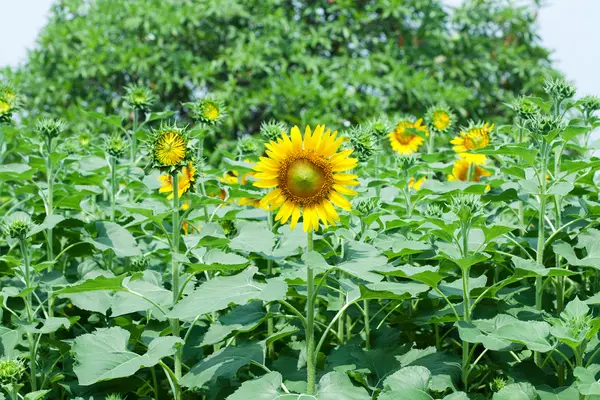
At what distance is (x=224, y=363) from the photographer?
2.16 metres

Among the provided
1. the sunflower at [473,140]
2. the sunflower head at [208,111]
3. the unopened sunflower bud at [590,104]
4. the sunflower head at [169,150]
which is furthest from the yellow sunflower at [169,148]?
the unopened sunflower bud at [590,104]

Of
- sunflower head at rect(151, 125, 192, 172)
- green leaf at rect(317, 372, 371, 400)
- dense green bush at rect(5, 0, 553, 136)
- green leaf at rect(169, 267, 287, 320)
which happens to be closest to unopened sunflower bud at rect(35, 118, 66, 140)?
sunflower head at rect(151, 125, 192, 172)

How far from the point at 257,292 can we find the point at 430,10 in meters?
8.54

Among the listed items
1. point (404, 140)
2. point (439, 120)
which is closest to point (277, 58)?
point (404, 140)

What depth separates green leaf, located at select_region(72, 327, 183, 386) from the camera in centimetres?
206

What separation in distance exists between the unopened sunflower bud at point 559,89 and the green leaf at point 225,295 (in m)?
1.26

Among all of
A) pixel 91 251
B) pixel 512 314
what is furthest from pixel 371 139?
pixel 91 251

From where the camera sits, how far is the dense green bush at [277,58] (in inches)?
345

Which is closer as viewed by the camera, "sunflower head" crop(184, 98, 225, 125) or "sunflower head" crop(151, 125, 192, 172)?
"sunflower head" crop(151, 125, 192, 172)

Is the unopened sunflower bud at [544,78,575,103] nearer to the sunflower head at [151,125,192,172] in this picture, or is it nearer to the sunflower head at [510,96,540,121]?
the sunflower head at [510,96,540,121]

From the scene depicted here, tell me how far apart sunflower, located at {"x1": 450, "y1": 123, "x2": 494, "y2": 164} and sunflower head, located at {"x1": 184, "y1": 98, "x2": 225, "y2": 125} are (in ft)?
3.42

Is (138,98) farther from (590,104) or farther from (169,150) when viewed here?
(590,104)

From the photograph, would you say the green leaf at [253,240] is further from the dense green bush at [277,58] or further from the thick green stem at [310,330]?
the dense green bush at [277,58]

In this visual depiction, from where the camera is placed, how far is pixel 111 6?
9.59 meters
